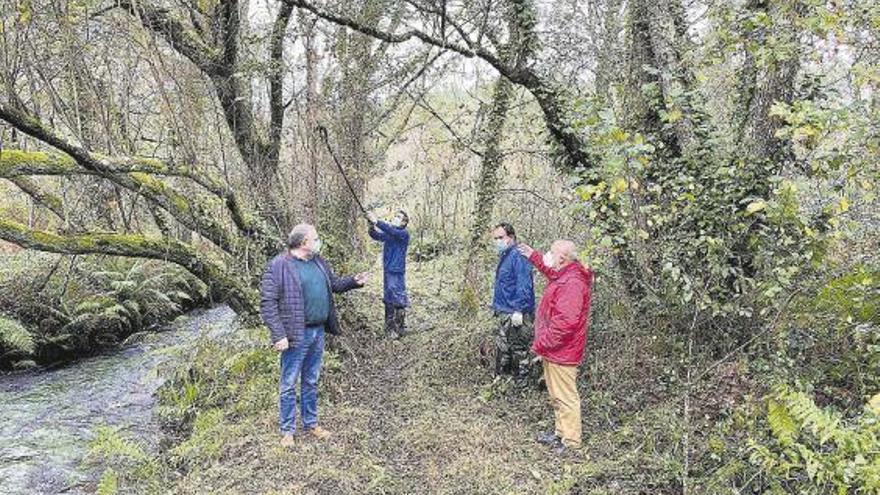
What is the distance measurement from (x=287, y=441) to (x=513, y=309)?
118 inches

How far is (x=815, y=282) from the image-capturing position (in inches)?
239

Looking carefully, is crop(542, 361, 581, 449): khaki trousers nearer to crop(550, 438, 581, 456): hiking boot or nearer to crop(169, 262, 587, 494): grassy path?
crop(550, 438, 581, 456): hiking boot

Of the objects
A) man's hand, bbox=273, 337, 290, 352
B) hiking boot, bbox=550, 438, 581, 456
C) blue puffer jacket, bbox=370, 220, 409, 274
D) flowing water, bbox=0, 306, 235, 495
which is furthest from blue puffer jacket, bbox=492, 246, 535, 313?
flowing water, bbox=0, 306, 235, 495

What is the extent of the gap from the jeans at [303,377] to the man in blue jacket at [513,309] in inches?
92.9

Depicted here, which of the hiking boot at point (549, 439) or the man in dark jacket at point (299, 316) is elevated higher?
the man in dark jacket at point (299, 316)

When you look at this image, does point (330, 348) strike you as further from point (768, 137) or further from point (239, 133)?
point (768, 137)

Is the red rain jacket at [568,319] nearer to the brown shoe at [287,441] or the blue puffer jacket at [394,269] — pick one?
the brown shoe at [287,441]

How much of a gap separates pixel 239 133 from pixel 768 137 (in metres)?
Result: 6.25

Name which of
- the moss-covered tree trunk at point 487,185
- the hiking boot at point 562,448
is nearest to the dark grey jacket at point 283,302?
the hiking boot at point 562,448

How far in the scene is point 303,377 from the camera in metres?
6.47

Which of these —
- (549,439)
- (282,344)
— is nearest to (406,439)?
(549,439)

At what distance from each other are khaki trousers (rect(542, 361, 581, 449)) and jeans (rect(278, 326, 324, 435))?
2.23 metres

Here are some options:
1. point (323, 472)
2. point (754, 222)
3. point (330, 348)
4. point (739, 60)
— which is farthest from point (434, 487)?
point (739, 60)

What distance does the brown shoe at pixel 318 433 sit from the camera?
6457 mm
